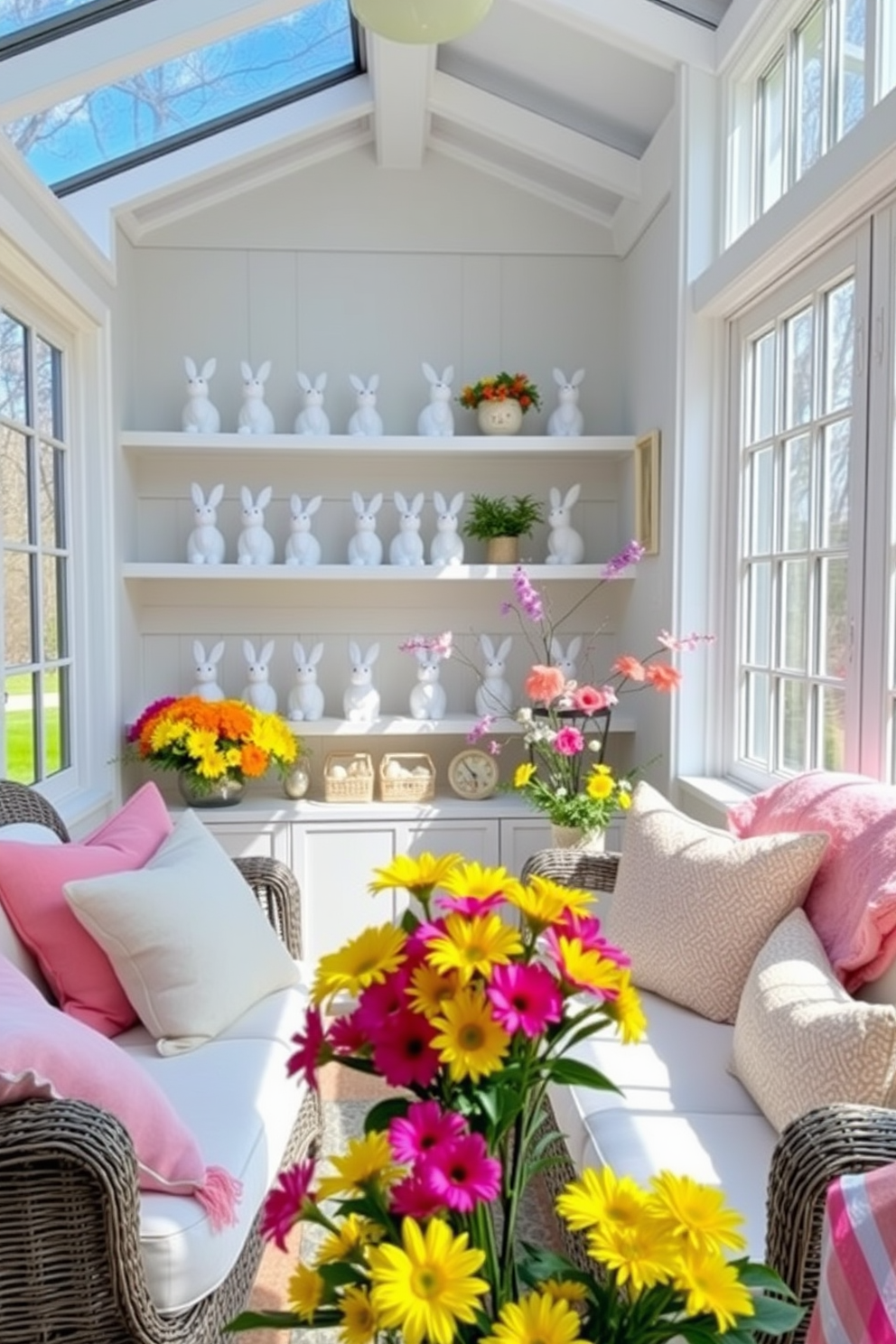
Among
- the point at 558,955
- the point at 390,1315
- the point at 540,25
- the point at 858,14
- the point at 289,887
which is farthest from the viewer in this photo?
the point at 540,25

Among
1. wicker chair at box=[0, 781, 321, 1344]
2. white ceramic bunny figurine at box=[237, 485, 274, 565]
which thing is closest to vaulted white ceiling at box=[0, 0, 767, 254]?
white ceramic bunny figurine at box=[237, 485, 274, 565]

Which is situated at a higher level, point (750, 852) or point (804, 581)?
point (804, 581)

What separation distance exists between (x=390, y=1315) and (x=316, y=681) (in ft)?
9.61

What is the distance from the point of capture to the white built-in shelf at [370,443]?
321cm

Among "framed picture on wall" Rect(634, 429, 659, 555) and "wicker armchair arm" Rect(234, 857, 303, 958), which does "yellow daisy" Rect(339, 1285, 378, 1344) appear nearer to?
"wicker armchair arm" Rect(234, 857, 303, 958)

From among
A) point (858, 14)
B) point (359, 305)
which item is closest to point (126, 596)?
point (359, 305)

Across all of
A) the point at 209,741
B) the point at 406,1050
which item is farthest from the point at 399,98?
the point at 406,1050

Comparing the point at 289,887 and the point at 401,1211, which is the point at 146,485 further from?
the point at 401,1211

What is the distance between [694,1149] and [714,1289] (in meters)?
0.95

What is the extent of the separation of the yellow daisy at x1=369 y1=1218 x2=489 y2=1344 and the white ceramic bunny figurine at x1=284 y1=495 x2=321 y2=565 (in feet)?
9.32

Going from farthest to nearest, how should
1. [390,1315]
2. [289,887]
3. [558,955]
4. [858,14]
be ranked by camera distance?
[289,887] < [858,14] < [558,955] < [390,1315]

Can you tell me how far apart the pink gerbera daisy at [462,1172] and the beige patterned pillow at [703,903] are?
1.32 meters

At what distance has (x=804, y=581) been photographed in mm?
2363

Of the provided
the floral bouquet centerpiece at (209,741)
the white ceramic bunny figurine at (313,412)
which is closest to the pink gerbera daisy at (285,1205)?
the floral bouquet centerpiece at (209,741)
